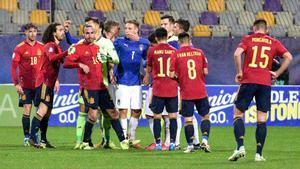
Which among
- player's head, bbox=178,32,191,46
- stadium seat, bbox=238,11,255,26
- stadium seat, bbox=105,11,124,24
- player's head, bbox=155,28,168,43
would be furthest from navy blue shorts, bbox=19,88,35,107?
stadium seat, bbox=238,11,255,26

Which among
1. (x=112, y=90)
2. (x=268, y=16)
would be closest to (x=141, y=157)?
(x=112, y=90)

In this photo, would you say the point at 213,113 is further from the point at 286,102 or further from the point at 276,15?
the point at 276,15

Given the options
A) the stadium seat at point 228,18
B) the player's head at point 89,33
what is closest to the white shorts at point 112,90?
the player's head at point 89,33

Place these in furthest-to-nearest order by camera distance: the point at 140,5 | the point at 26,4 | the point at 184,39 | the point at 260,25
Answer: the point at 140,5
the point at 26,4
the point at 184,39
the point at 260,25

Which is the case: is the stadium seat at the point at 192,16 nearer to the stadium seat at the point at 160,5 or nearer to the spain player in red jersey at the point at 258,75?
the stadium seat at the point at 160,5

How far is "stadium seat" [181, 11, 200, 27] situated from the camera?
28.3 metres

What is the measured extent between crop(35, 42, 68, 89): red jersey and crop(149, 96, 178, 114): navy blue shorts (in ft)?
5.91

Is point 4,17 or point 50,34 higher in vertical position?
point 4,17

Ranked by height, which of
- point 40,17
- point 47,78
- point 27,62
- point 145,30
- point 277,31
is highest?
point 40,17

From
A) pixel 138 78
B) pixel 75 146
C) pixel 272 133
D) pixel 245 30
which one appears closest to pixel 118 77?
pixel 138 78

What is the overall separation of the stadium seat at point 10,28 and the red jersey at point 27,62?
8.30 metres

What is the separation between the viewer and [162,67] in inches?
642

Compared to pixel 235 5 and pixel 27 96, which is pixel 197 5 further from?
pixel 27 96

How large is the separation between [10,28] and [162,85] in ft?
36.7
